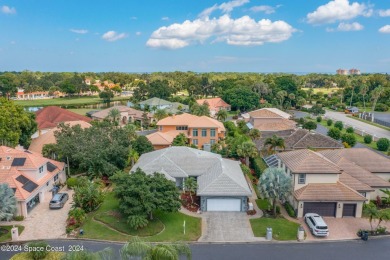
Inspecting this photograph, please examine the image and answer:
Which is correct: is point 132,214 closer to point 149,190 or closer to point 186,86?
point 149,190

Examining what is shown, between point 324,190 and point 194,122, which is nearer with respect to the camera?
point 324,190

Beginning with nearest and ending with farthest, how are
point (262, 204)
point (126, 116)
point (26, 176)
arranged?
point (26, 176) < point (262, 204) < point (126, 116)

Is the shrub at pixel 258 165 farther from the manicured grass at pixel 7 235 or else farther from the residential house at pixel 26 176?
the manicured grass at pixel 7 235

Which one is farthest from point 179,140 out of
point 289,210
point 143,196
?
point 143,196

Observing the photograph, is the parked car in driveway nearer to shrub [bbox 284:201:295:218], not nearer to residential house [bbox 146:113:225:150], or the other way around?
residential house [bbox 146:113:225:150]

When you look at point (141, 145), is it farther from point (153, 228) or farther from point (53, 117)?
point (53, 117)

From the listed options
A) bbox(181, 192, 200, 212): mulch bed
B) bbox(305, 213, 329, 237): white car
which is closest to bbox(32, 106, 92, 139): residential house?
bbox(181, 192, 200, 212): mulch bed
